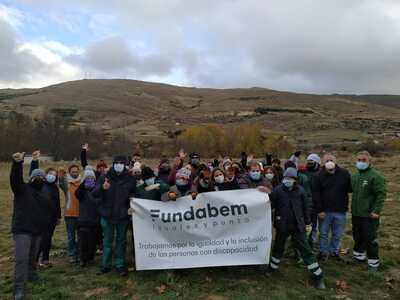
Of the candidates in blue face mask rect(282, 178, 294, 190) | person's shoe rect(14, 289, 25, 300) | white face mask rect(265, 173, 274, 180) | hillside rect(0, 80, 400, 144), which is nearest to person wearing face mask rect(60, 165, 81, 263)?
person's shoe rect(14, 289, 25, 300)

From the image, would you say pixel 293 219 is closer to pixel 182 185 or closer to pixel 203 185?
pixel 203 185

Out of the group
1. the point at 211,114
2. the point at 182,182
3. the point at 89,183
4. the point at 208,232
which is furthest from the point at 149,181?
the point at 211,114

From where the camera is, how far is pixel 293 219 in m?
7.09

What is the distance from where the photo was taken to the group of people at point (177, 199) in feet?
22.7

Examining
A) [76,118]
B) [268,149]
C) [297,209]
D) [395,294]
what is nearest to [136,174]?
[297,209]

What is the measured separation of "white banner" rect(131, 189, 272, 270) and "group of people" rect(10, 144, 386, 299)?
244 millimetres

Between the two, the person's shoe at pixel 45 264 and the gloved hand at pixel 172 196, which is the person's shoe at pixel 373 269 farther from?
the person's shoe at pixel 45 264

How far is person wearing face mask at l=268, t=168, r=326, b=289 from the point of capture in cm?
699

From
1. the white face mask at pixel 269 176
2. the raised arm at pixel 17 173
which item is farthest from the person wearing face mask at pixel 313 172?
the raised arm at pixel 17 173

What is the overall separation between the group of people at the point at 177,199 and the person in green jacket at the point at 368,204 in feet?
0.06

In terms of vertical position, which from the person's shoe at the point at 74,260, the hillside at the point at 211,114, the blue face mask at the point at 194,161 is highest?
the hillside at the point at 211,114

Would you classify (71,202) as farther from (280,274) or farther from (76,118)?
(76,118)

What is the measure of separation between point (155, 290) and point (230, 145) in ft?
220

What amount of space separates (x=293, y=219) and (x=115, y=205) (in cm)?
349
